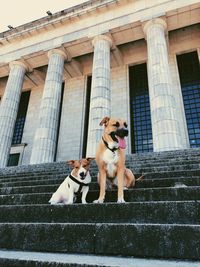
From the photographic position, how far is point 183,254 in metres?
2.42

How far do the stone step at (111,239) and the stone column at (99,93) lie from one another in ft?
33.7

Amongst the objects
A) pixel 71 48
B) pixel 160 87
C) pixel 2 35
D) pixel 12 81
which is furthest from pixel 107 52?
pixel 2 35

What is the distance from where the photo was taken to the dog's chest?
435cm

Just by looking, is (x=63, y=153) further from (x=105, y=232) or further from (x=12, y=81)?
(x=105, y=232)

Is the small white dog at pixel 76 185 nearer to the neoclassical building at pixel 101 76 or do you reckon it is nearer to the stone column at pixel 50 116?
the neoclassical building at pixel 101 76

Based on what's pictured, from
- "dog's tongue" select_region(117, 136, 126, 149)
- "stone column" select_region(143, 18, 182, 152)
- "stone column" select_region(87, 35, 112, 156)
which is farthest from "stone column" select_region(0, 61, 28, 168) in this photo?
"dog's tongue" select_region(117, 136, 126, 149)

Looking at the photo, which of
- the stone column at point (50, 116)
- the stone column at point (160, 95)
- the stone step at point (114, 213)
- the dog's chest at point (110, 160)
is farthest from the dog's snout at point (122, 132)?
the stone column at point (50, 116)

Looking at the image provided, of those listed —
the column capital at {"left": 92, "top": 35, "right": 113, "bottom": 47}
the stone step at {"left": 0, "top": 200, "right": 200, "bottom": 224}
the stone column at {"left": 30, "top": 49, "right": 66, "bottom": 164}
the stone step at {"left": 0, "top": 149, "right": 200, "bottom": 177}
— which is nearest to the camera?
the stone step at {"left": 0, "top": 200, "right": 200, "bottom": 224}

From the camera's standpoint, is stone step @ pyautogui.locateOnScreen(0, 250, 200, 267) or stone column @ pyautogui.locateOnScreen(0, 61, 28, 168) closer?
stone step @ pyautogui.locateOnScreen(0, 250, 200, 267)

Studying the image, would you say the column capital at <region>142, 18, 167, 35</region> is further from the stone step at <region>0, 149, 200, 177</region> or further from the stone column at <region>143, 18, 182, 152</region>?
the stone step at <region>0, 149, 200, 177</region>

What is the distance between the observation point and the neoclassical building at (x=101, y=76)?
48.9ft

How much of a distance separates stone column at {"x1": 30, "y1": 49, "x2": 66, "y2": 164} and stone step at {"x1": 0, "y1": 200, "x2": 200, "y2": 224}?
1094 cm

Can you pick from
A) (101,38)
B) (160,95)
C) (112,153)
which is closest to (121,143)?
(112,153)

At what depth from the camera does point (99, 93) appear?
49.8 ft
